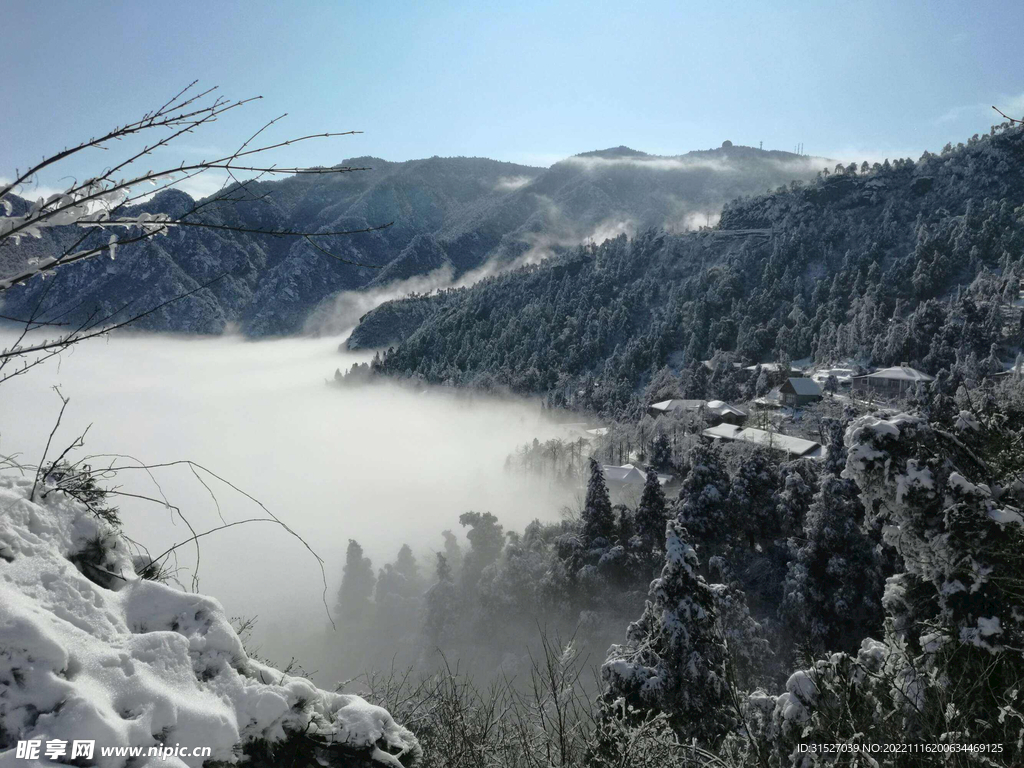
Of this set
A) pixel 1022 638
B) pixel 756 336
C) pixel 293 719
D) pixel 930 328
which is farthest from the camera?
pixel 756 336

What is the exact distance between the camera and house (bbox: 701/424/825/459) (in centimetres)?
3903

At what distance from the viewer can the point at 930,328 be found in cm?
5984

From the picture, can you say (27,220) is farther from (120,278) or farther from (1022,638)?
(120,278)

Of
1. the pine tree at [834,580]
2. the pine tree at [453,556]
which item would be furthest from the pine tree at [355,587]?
the pine tree at [834,580]

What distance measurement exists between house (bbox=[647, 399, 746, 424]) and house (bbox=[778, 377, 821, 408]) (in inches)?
196

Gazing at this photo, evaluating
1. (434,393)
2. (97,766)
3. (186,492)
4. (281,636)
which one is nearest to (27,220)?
(97,766)

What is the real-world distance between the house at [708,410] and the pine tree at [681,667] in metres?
45.6

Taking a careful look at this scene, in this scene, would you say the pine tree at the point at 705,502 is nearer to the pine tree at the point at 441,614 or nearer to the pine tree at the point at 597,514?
the pine tree at the point at 597,514

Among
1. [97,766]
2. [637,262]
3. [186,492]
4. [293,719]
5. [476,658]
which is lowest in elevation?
[186,492]

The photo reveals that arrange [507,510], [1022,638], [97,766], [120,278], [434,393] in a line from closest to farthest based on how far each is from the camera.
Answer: [97,766] → [1022,638] → [507,510] → [434,393] → [120,278]

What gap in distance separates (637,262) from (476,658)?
93.3 meters

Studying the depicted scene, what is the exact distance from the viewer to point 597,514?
1111 inches

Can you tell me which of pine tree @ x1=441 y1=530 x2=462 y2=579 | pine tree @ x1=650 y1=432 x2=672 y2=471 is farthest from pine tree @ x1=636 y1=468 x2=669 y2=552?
pine tree @ x1=650 y1=432 x2=672 y2=471

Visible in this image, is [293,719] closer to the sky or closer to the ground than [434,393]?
closer to the sky
